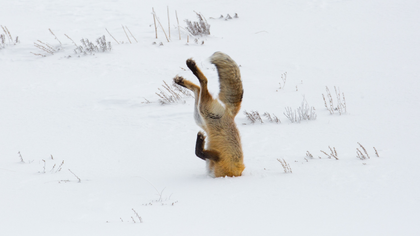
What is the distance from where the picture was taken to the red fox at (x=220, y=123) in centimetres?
390

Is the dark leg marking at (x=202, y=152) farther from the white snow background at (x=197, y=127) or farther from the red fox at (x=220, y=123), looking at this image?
the white snow background at (x=197, y=127)

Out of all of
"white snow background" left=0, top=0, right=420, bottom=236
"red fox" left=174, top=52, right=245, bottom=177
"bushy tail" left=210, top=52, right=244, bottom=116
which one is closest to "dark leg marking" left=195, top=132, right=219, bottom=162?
"red fox" left=174, top=52, right=245, bottom=177

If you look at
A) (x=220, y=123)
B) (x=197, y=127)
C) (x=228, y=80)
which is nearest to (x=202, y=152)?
(x=220, y=123)

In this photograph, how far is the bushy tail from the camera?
12.4 feet

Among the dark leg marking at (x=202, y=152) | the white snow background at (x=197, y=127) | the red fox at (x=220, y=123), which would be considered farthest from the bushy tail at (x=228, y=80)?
the white snow background at (x=197, y=127)

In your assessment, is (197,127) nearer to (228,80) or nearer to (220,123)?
(220,123)

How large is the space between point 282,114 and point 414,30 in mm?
4879

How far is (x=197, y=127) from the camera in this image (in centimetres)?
598

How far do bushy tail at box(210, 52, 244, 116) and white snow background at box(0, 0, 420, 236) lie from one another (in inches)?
31.2

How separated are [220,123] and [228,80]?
0.47 meters

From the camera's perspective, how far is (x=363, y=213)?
2992mm

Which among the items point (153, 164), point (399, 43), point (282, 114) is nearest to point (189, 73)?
point (282, 114)

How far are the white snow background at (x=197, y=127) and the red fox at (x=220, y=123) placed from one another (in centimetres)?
19

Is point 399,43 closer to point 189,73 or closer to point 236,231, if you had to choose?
point 189,73
